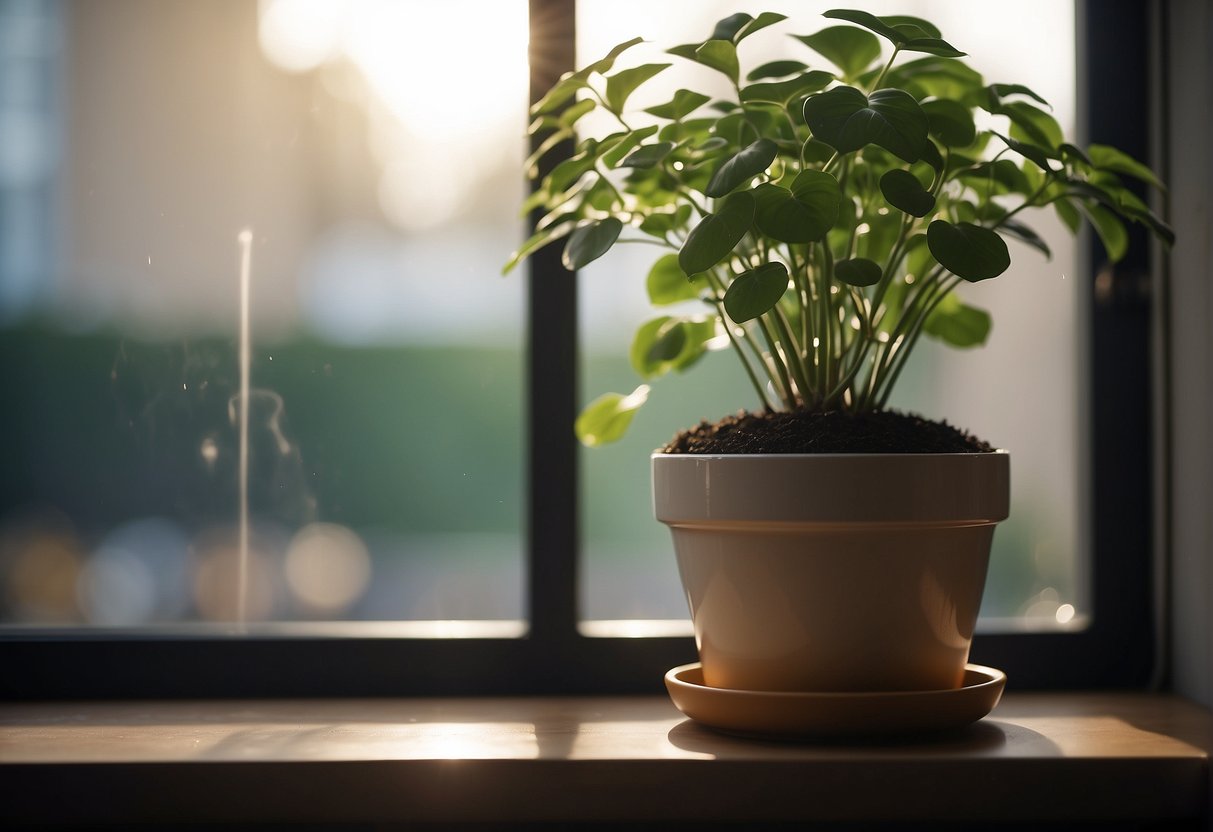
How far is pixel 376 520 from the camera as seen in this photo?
1109mm

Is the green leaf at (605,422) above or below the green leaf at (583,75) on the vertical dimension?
below

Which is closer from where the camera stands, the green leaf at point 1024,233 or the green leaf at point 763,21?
the green leaf at point 763,21

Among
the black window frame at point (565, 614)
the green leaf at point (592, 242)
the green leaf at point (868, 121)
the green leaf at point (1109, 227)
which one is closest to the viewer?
the green leaf at point (868, 121)

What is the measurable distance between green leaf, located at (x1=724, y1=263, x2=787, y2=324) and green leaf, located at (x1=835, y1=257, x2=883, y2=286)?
59 mm

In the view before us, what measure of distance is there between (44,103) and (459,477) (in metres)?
0.63

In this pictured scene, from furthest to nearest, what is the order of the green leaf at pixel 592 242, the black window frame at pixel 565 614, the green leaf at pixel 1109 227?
the black window frame at pixel 565 614, the green leaf at pixel 1109 227, the green leaf at pixel 592 242

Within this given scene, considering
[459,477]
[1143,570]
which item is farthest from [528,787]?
[1143,570]

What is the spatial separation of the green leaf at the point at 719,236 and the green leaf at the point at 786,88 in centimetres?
11

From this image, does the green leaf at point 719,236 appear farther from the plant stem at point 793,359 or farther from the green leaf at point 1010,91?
the green leaf at point 1010,91

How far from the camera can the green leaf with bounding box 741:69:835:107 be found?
0.78 metres

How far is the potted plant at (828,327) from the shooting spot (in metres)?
0.73

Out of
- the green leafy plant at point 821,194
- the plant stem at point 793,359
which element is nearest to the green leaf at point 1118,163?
the green leafy plant at point 821,194

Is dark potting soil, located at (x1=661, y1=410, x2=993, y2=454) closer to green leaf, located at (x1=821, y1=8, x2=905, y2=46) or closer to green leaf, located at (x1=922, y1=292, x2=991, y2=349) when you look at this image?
green leaf, located at (x1=922, y1=292, x2=991, y2=349)

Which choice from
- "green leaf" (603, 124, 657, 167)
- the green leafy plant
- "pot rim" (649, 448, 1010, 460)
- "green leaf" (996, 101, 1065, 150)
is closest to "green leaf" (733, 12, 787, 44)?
the green leafy plant
